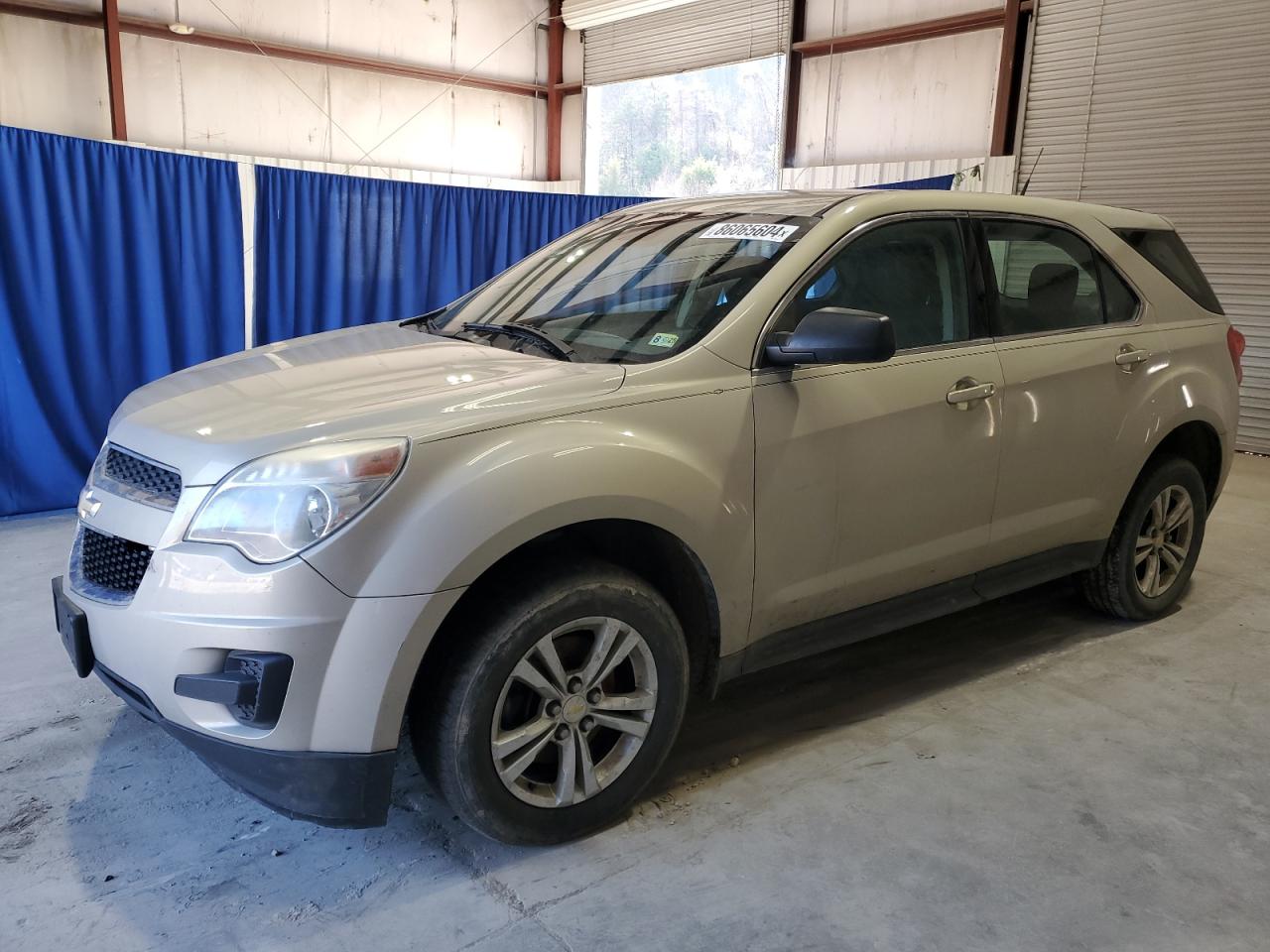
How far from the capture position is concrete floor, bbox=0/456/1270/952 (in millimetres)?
2068

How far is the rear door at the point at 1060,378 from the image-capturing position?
3.05 m

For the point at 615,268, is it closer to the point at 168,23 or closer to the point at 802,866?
the point at 802,866

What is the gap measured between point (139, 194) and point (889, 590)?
16.8 feet

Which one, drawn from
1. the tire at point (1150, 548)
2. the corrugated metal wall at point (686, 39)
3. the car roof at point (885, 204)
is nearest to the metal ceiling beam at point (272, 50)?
the corrugated metal wall at point (686, 39)

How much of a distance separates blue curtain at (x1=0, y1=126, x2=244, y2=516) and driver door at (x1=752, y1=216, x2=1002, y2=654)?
4.79 meters

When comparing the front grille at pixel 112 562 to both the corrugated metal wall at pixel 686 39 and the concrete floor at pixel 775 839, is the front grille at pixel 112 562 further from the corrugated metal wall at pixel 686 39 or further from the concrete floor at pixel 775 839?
the corrugated metal wall at pixel 686 39

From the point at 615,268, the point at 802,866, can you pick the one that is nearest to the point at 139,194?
the point at 615,268

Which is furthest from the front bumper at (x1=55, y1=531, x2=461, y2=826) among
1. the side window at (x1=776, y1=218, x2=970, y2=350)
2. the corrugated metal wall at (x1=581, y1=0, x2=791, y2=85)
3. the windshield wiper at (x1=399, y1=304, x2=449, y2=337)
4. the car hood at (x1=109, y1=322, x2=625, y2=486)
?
the corrugated metal wall at (x1=581, y1=0, x2=791, y2=85)

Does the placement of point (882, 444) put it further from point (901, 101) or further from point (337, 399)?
point (901, 101)

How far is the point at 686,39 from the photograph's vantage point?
1155cm

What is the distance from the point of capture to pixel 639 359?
244cm

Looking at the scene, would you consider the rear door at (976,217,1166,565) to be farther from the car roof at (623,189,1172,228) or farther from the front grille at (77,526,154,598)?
the front grille at (77,526,154,598)

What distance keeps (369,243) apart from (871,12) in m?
6.01

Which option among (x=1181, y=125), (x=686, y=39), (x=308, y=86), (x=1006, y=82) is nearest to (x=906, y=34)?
(x=1006, y=82)
